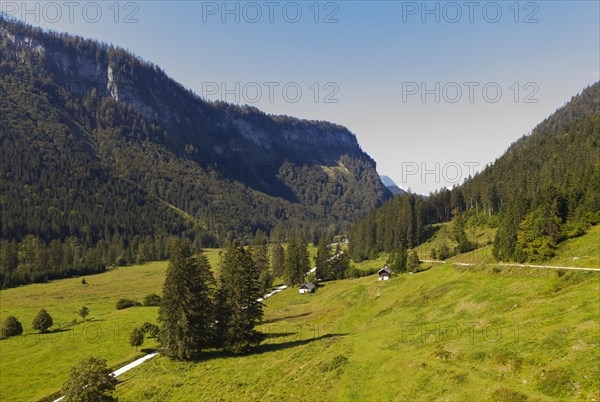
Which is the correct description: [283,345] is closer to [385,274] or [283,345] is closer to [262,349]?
[262,349]

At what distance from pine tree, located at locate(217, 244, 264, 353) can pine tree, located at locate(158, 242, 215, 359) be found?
2454 millimetres

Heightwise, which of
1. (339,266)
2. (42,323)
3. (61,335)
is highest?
(339,266)

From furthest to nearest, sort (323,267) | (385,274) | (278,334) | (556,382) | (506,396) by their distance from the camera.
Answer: (323,267)
(385,274)
(278,334)
(556,382)
(506,396)

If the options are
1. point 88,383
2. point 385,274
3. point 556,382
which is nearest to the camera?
point 556,382

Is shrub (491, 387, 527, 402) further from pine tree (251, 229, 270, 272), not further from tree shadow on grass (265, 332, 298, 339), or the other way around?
pine tree (251, 229, 270, 272)

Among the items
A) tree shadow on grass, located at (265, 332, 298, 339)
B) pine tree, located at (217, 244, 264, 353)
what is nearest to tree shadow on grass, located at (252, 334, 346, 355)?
pine tree, located at (217, 244, 264, 353)

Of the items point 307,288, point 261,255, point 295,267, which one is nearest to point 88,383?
point 307,288

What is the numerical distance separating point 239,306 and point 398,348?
23.7 metres

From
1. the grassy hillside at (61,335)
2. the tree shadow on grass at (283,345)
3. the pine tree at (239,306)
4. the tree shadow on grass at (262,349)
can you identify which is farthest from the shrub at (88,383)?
the tree shadow on grass at (283,345)

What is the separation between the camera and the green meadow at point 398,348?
29.2 metres

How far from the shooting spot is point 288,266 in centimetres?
12419

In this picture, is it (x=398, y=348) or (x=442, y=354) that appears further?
(x=398, y=348)

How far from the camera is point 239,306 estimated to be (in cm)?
5384

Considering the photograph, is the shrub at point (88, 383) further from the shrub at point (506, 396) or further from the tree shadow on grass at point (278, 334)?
the shrub at point (506, 396)
